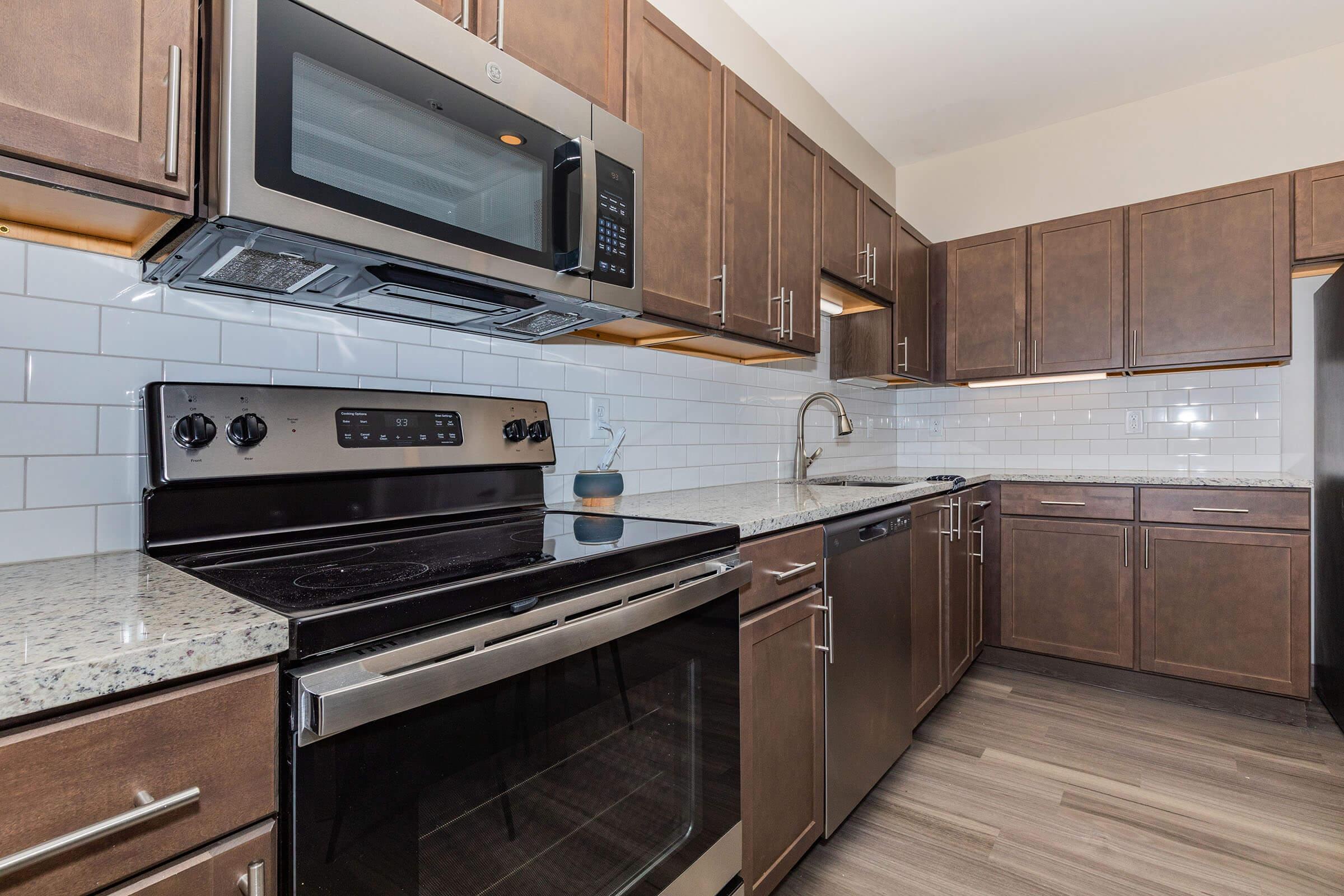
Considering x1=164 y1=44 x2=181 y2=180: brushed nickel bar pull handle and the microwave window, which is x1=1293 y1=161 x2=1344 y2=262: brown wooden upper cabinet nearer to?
the microwave window

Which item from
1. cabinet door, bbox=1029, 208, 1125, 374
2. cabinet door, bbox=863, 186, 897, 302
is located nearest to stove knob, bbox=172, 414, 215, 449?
cabinet door, bbox=863, 186, 897, 302

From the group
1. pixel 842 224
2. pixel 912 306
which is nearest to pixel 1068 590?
pixel 912 306

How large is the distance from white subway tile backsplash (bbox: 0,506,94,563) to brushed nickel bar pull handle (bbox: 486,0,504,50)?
1.08m

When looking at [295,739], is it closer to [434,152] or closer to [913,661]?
[434,152]

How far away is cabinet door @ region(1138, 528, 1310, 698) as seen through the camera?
2484 millimetres

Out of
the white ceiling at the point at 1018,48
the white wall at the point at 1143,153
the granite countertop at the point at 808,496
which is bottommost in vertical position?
the granite countertop at the point at 808,496

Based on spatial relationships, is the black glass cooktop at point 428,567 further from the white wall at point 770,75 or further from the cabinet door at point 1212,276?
the cabinet door at point 1212,276

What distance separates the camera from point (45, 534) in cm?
95

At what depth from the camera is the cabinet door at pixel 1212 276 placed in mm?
2658

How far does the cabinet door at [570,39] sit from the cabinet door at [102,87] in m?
0.46

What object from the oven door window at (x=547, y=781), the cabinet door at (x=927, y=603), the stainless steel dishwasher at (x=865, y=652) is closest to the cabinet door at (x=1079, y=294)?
the cabinet door at (x=927, y=603)

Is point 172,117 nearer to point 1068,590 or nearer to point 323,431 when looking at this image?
point 323,431

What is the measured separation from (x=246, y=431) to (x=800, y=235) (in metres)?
1.79

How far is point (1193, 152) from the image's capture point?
10.1 ft
